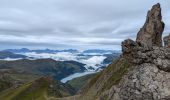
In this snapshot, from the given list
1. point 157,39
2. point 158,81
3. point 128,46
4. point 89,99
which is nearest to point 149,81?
point 158,81

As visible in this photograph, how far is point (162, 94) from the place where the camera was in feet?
101

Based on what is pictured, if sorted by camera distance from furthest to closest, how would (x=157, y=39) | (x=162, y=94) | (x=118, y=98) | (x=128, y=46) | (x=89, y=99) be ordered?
(x=157, y=39)
(x=89, y=99)
(x=128, y=46)
(x=118, y=98)
(x=162, y=94)

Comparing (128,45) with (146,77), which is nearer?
(146,77)

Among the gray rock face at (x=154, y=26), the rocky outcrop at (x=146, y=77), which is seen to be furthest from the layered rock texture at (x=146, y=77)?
the gray rock face at (x=154, y=26)

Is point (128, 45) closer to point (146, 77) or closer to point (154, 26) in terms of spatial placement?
point (146, 77)

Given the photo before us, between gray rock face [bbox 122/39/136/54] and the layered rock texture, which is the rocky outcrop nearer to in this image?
the layered rock texture

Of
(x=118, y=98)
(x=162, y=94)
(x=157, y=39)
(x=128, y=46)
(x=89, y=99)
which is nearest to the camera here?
(x=162, y=94)

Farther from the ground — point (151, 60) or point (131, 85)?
point (151, 60)

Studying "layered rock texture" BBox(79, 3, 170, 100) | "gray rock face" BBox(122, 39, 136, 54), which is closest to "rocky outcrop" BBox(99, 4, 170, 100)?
"layered rock texture" BBox(79, 3, 170, 100)

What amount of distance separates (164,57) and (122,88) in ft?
17.6

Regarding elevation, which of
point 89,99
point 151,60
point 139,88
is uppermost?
point 151,60

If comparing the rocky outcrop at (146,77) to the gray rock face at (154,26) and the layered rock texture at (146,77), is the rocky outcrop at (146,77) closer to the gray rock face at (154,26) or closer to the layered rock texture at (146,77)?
the layered rock texture at (146,77)

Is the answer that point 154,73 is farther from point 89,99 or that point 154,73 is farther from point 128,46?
point 89,99

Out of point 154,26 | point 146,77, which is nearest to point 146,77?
point 146,77
